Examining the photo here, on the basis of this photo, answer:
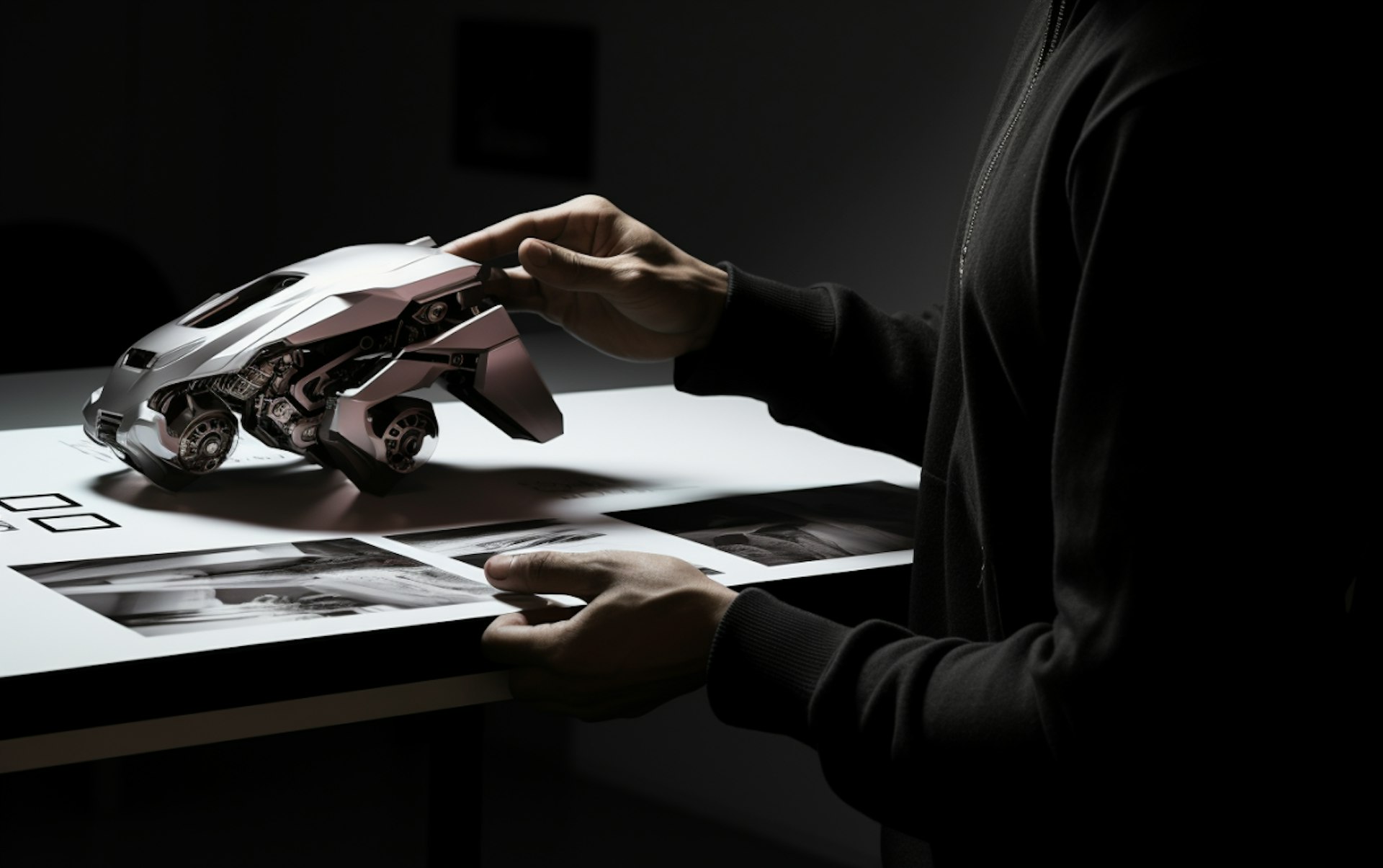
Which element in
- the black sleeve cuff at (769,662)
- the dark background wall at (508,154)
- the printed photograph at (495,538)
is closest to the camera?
the black sleeve cuff at (769,662)

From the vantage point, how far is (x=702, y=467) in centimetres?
113

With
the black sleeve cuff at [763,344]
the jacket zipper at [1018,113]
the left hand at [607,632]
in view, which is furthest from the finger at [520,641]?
the black sleeve cuff at [763,344]

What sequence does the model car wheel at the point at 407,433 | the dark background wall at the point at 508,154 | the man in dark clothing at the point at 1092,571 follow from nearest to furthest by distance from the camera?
the man in dark clothing at the point at 1092,571
the model car wheel at the point at 407,433
the dark background wall at the point at 508,154

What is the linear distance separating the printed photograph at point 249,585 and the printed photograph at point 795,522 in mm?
166

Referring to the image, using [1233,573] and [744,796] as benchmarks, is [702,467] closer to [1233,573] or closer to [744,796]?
[1233,573]

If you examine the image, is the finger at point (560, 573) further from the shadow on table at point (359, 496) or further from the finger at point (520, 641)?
the shadow on table at point (359, 496)

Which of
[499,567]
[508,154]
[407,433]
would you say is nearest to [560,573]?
[499,567]

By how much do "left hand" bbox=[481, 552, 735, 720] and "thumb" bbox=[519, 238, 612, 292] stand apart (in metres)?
0.25

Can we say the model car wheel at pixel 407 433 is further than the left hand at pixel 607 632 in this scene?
Yes

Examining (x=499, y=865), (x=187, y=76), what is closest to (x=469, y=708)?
(x=499, y=865)

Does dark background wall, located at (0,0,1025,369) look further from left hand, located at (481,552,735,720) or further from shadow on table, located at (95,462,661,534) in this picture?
left hand, located at (481,552,735,720)

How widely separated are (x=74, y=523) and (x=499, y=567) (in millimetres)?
277

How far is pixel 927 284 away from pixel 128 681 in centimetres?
143

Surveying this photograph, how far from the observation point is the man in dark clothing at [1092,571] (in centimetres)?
57
